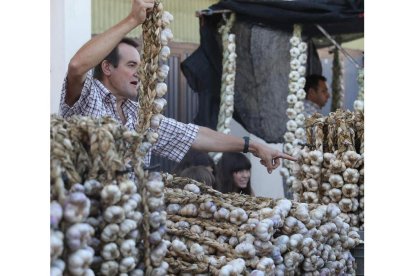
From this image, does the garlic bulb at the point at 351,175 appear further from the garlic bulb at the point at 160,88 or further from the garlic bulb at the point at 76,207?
the garlic bulb at the point at 76,207

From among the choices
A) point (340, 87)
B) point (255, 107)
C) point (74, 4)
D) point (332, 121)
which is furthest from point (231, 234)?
point (340, 87)

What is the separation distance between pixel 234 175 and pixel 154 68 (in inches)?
92.4

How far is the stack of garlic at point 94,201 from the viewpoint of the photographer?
3.66ft

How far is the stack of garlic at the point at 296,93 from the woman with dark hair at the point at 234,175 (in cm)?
29

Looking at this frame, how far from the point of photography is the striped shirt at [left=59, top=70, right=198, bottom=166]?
2.13 meters

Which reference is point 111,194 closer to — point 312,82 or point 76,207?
point 76,207

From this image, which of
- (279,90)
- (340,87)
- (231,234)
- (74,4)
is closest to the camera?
(231,234)

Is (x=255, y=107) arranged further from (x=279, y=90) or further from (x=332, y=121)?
(x=332, y=121)

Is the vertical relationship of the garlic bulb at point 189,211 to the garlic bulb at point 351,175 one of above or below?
below

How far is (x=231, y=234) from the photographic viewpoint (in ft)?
5.35

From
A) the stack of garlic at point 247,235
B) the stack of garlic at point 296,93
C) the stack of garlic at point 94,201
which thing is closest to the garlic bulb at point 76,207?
the stack of garlic at point 94,201

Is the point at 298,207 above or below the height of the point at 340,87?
below
